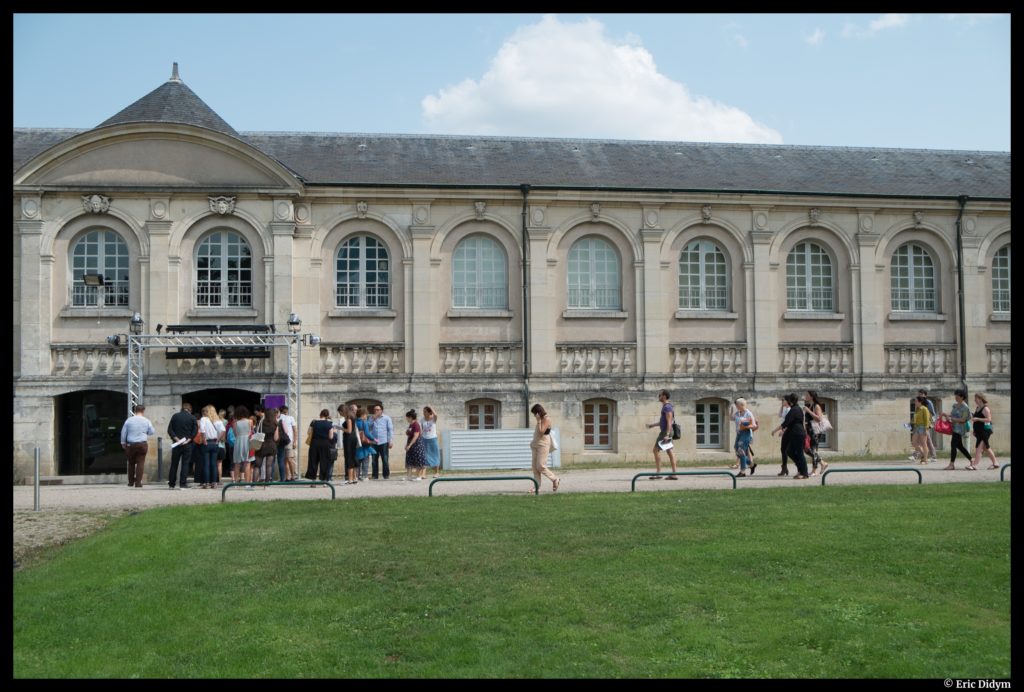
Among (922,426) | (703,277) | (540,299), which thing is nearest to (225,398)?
(540,299)

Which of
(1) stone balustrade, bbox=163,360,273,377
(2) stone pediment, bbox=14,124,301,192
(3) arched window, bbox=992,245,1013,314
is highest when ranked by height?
(2) stone pediment, bbox=14,124,301,192

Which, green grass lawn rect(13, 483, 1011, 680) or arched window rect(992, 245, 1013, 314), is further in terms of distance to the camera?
arched window rect(992, 245, 1013, 314)

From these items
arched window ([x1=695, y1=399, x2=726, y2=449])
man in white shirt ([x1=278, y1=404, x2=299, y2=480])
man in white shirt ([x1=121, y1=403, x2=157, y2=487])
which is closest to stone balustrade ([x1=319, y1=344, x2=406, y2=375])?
man in white shirt ([x1=278, y1=404, x2=299, y2=480])

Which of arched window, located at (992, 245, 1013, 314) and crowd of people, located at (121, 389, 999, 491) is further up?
arched window, located at (992, 245, 1013, 314)

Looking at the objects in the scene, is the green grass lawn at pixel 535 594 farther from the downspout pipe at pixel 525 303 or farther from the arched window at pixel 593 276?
the arched window at pixel 593 276

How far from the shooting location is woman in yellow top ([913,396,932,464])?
22594 millimetres

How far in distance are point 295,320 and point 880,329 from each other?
574 inches

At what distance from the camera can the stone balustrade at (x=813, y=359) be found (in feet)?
86.2

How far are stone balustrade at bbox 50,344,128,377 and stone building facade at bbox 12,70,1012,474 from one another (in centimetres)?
5

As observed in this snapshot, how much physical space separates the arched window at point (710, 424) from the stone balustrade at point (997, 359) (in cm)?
724

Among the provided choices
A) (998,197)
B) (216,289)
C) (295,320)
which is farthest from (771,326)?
(216,289)

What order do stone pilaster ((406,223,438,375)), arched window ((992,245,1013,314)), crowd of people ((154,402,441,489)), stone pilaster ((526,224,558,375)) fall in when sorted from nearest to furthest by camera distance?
crowd of people ((154,402,441,489)) < stone pilaster ((406,223,438,375)) < stone pilaster ((526,224,558,375)) < arched window ((992,245,1013,314))

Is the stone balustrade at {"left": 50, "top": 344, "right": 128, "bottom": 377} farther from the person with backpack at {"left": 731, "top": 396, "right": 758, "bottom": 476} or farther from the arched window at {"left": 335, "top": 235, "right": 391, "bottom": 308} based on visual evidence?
the person with backpack at {"left": 731, "top": 396, "right": 758, "bottom": 476}

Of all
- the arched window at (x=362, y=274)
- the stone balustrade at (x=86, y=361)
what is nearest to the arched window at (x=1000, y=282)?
the arched window at (x=362, y=274)
